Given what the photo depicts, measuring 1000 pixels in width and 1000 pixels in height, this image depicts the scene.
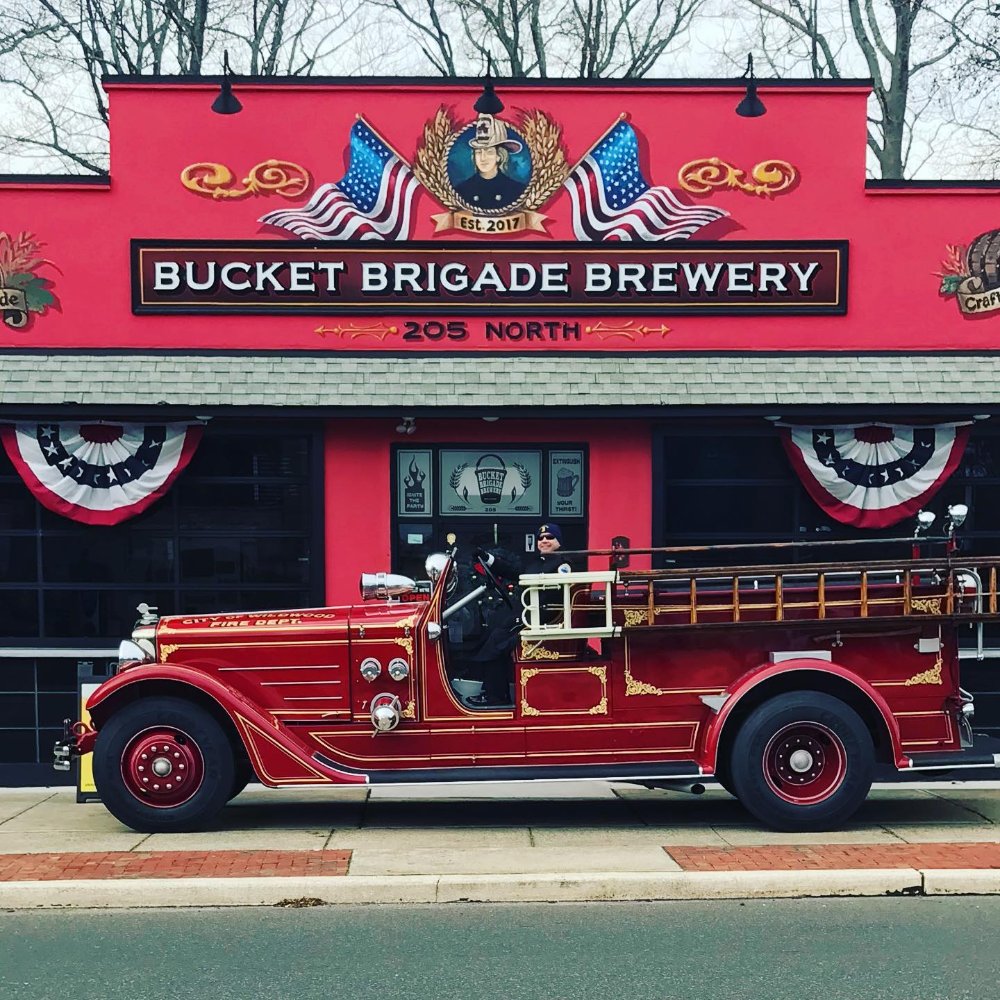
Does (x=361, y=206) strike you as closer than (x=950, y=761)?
No

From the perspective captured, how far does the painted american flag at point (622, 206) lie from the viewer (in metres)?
10.9

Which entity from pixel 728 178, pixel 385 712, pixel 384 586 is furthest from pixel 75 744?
pixel 728 178

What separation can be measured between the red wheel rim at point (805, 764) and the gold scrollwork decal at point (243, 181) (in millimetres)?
6347

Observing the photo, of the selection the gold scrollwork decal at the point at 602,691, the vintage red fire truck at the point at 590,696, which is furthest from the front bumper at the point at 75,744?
the gold scrollwork decal at the point at 602,691

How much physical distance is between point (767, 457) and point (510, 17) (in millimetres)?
18070

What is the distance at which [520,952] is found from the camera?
5.55m

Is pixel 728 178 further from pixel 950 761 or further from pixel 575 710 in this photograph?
pixel 950 761

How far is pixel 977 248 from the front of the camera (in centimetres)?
1104

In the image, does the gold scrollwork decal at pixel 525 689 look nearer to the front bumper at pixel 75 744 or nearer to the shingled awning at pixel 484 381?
the front bumper at pixel 75 744

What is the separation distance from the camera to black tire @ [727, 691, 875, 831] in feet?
24.7

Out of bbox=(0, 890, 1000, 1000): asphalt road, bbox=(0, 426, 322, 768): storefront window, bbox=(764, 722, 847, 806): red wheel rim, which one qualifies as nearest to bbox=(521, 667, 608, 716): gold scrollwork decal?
bbox=(764, 722, 847, 806): red wheel rim

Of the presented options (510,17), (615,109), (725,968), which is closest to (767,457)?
(615,109)

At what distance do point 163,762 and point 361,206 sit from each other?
5.35 metres

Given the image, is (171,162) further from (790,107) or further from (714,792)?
(714,792)
